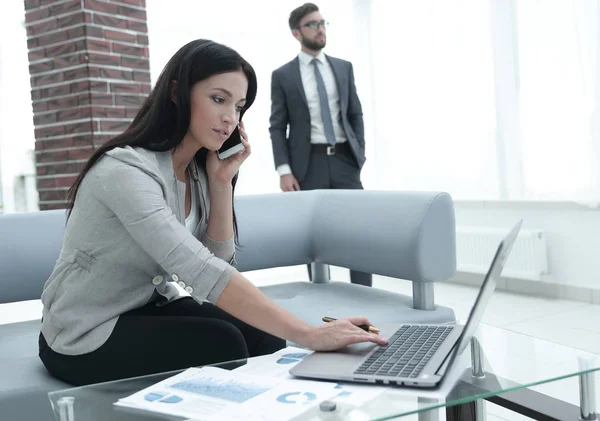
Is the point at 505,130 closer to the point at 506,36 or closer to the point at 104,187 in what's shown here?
the point at 506,36

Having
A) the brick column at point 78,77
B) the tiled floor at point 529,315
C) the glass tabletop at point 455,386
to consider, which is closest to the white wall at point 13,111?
the tiled floor at point 529,315

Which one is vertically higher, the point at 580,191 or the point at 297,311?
the point at 580,191

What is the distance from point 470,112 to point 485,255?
1.03 metres

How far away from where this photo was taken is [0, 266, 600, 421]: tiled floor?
2.49 metres

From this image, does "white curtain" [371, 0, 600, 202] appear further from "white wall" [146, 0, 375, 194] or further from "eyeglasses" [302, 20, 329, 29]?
"eyeglasses" [302, 20, 329, 29]

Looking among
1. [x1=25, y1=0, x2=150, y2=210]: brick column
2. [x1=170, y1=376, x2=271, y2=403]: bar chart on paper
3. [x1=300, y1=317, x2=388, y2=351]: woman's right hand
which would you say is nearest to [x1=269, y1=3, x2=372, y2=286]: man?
[x1=25, y1=0, x2=150, y2=210]: brick column

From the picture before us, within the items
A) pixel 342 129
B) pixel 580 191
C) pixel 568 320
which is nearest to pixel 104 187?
pixel 342 129

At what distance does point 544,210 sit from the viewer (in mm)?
4152

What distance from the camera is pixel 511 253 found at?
4332 mm

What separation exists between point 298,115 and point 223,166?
189cm

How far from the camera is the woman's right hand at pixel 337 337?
1.26m

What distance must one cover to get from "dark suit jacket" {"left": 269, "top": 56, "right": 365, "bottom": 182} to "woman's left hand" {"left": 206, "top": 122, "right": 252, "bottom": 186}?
1780mm

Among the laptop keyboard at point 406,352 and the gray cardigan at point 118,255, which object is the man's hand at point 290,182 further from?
the laptop keyboard at point 406,352

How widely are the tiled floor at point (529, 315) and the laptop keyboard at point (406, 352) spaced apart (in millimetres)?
982
